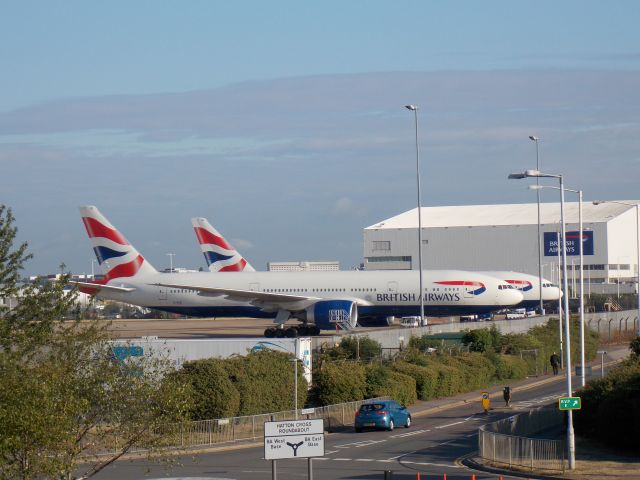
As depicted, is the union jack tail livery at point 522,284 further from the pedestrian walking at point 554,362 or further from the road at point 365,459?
the road at point 365,459

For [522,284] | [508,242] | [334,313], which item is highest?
[508,242]

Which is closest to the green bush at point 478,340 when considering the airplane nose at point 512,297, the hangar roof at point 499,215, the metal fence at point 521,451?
the airplane nose at point 512,297

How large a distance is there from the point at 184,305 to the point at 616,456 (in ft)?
149

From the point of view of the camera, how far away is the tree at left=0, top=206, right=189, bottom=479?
17547 mm

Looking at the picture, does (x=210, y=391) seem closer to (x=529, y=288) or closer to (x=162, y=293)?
(x=162, y=293)

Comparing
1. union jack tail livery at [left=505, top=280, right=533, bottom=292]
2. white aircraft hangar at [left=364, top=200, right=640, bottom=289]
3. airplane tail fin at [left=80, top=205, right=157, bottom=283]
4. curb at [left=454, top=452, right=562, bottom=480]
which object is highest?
white aircraft hangar at [left=364, top=200, right=640, bottom=289]

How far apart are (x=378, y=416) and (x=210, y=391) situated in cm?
615

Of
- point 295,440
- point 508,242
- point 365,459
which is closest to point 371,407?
point 365,459

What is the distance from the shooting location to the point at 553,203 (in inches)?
5202

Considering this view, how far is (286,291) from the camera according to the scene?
242 ft

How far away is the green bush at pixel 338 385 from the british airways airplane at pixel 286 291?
78.9 ft

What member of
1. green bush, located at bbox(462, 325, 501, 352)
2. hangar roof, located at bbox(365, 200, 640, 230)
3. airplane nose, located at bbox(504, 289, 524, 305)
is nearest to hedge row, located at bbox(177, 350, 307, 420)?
green bush, located at bbox(462, 325, 501, 352)

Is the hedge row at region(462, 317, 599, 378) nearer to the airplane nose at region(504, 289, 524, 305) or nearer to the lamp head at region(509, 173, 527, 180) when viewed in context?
the airplane nose at region(504, 289, 524, 305)

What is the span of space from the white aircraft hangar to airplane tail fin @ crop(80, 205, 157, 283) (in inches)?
2222
